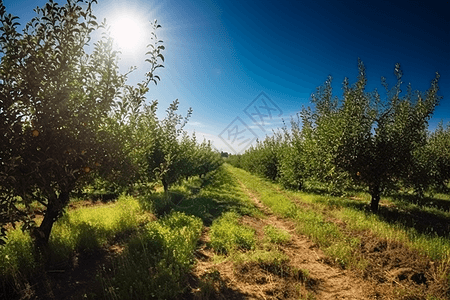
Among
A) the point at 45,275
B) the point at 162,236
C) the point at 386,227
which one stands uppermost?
the point at 386,227

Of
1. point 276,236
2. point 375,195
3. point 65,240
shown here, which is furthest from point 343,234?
point 65,240

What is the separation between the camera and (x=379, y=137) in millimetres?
11633

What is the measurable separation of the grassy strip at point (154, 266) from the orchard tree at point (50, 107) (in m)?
1.99

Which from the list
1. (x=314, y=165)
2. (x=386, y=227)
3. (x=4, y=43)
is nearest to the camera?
(x=4, y=43)

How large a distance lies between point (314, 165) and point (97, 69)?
47.1 ft

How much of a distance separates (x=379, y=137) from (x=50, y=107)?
13.8 metres

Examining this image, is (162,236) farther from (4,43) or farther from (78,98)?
(4,43)

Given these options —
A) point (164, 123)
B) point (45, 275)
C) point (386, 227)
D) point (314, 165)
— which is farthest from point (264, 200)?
point (45, 275)

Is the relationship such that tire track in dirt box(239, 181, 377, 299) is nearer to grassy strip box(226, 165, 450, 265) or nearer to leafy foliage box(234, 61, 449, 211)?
grassy strip box(226, 165, 450, 265)

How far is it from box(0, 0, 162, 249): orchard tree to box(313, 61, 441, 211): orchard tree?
35.2 ft

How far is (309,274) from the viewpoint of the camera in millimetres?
6207

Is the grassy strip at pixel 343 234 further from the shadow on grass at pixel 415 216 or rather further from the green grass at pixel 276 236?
the green grass at pixel 276 236

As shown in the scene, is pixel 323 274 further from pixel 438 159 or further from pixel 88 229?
pixel 438 159

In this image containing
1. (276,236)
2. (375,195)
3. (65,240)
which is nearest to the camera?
(65,240)
